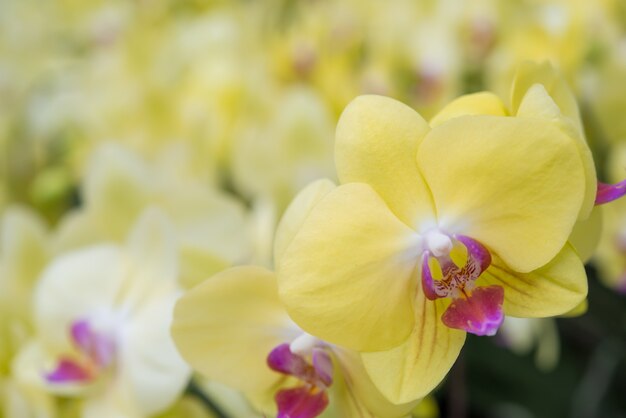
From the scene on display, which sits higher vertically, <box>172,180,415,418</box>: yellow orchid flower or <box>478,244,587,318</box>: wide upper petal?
<box>478,244,587,318</box>: wide upper petal

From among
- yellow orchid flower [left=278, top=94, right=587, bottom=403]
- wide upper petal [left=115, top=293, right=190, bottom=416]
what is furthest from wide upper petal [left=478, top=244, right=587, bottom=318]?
wide upper petal [left=115, top=293, right=190, bottom=416]

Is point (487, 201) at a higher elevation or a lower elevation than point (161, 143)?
higher

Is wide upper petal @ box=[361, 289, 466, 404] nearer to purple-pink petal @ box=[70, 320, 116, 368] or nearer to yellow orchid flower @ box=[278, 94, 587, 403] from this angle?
yellow orchid flower @ box=[278, 94, 587, 403]

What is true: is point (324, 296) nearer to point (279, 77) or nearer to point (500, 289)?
point (500, 289)

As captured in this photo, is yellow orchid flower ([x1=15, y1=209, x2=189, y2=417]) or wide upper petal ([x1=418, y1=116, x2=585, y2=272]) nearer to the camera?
wide upper petal ([x1=418, y1=116, x2=585, y2=272])

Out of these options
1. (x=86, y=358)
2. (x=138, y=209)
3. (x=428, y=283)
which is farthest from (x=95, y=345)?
(x=428, y=283)

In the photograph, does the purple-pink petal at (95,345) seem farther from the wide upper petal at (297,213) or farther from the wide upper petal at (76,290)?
the wide upper petal at (297,213)

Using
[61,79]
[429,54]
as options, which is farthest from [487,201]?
[61,79]

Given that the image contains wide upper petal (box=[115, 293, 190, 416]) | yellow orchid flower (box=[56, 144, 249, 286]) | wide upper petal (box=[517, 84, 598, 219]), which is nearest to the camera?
wide upper petal (box=[517, 84, 598, 219])
